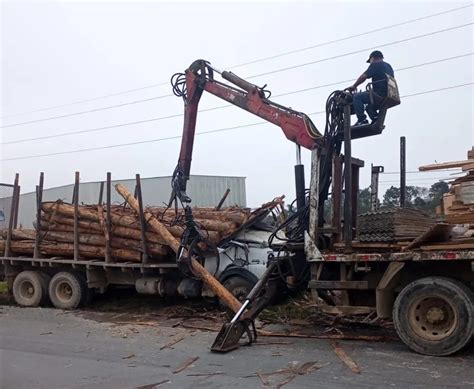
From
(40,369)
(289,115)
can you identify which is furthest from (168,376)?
(289,115)

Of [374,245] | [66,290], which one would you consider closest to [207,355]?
[374,245]

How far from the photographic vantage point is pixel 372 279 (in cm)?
846

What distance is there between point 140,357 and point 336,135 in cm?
467

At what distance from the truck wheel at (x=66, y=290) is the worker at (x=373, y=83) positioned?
25.9ft

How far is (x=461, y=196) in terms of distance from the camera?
8.52 m

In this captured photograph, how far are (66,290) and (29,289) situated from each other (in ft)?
4.29

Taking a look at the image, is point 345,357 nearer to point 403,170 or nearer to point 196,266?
point 403,170

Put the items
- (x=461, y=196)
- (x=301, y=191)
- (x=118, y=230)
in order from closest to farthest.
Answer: (x=461, y=196), (x=301, y=191), (x=118, y=230)

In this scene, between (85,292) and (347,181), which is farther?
(85,292)

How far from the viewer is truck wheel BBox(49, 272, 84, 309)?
1341 cm

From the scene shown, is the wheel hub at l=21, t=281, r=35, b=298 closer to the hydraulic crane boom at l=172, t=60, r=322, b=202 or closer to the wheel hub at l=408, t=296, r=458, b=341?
the hydraulic crane boom at l=172, t=60, r=322, b=202

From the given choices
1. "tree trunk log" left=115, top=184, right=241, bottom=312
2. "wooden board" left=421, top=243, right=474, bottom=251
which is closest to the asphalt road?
"tree trunk log" left=115, top=184, right=241, bottom=312

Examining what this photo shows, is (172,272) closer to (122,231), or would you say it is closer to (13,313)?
(122,231)

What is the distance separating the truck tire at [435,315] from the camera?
7289 millimetres
